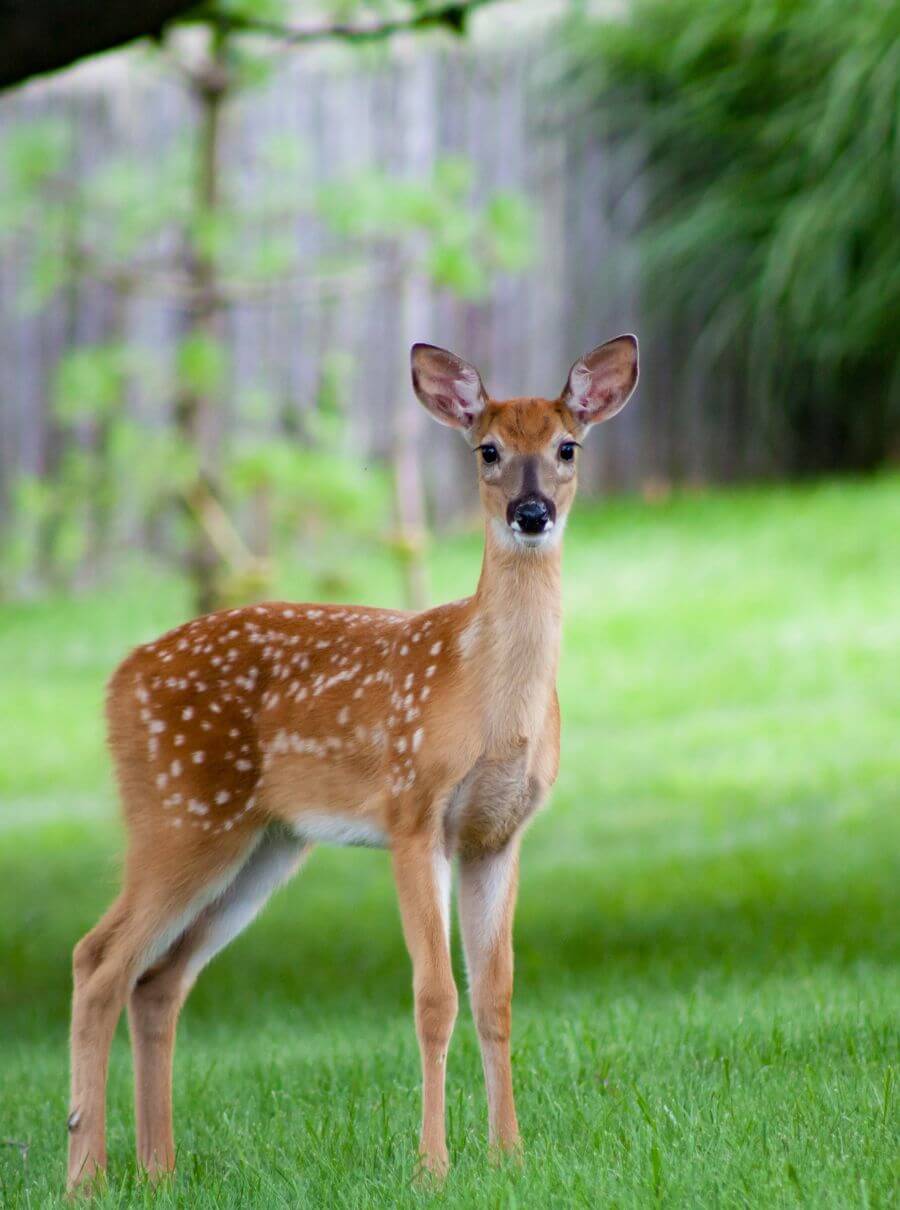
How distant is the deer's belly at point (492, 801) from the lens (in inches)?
153

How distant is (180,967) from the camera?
4.36 meters

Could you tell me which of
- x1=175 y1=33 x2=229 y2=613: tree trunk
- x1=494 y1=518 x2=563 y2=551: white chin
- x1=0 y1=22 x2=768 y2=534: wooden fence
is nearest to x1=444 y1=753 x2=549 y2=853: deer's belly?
x1=494 y1=518 x2=563 y2=551: white chin

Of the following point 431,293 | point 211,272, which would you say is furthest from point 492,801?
point 431,293

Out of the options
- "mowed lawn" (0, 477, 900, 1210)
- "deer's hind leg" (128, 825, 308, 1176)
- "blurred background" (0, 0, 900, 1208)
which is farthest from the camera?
"blurred background" (0, 0, 900, 1208)

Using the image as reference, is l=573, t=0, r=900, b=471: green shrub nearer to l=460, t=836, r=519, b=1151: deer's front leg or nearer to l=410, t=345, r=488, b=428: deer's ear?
l=410, t=345, r=488, b=428: deer's ear

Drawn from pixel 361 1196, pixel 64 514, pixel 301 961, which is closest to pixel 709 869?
pixel 301 961

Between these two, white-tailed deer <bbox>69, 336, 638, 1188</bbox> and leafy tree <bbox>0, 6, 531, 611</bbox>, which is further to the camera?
leafy tree <bbox>0, 6, 531, 611</bbox>

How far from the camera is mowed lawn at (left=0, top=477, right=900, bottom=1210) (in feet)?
12.2

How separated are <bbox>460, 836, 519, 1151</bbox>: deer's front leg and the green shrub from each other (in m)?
8.63

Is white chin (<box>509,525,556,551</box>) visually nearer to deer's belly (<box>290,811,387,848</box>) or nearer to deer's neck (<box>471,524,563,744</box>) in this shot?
deer's neck (<box>471,524,563,744</box>)

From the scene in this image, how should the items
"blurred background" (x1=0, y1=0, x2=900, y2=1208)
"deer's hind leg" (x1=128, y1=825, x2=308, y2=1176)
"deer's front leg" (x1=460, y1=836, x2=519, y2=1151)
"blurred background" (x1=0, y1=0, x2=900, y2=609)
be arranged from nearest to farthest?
"deer's front leg" (x1=460, y1=836, x2=519, y2=1151) < "deer's hind leg" (x1=128, y1=825, x2=308, y2=1176) < "blurred background" (x1=0, y1=0, x2=900, y2=1208) < "blurred background" (x1=0, y1=0, x2=900, y2=609)

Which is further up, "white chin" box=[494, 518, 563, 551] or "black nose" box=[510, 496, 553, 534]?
"black nose" box=[510, 496, 553, 534]

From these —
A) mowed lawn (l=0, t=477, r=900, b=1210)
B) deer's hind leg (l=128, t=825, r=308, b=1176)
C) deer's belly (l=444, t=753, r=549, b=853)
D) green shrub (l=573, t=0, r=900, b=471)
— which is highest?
green shrub (l=573, t=0, r=900, b=471)

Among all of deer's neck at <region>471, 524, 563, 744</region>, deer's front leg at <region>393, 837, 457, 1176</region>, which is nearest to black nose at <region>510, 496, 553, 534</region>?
deer's neck at <region>471, 524, 563, 744</region>
